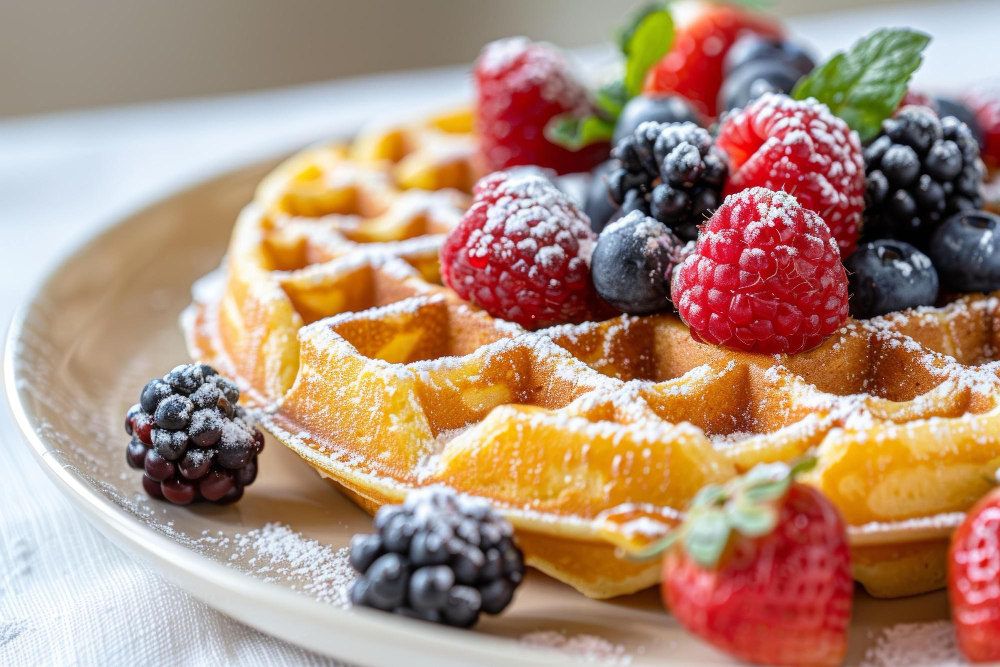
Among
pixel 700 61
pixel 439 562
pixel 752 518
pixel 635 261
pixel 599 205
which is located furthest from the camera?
pixel 700 61

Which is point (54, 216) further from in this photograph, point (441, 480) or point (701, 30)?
point (441, 480)

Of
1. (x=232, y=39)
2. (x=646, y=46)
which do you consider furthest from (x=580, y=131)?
(x=232, y=39)

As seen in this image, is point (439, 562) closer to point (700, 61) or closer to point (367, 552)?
point (367, 552)

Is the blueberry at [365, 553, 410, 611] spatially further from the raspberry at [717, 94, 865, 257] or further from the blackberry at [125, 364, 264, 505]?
the raspberry at [717, 94, 865, 257]

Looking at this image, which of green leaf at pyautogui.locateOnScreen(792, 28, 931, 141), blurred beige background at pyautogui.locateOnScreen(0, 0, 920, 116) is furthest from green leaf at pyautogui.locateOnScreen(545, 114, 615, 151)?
blurred beige background at pyautogui.locateOnScreen(0, 0, 920, 116)

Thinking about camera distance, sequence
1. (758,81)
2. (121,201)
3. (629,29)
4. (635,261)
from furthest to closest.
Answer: (121,201)
(629,29)
(758,81)
(635,261)

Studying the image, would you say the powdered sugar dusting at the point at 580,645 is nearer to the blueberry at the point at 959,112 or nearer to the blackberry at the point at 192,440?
the blackberry at the point at 192,440
